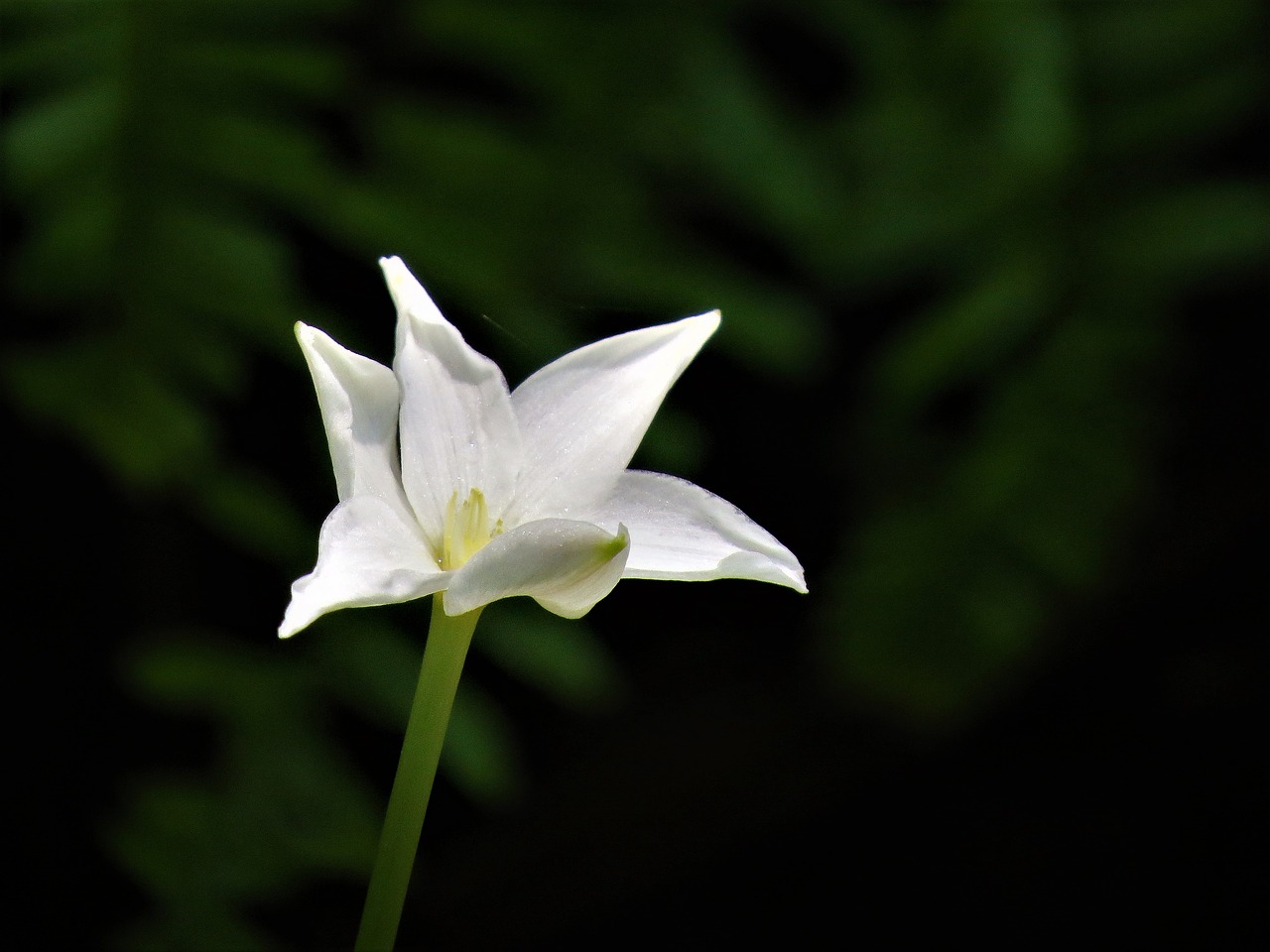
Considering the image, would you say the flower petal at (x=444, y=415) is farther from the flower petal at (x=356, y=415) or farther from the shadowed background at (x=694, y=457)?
the shadowed background at (x=694, y=457)

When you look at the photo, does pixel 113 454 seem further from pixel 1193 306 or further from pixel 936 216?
pixel 1193 306

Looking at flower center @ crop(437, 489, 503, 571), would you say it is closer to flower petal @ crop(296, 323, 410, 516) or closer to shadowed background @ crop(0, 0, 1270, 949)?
flower petal @ crop(296, 323, 410, 516)

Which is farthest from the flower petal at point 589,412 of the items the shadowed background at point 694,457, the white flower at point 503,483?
the shadowed background at point 694,457

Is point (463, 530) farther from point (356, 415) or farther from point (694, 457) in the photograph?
point (694, 457)

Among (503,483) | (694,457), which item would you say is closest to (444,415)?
(503,483)

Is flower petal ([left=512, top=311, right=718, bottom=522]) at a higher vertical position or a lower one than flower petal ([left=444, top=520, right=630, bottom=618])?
higher

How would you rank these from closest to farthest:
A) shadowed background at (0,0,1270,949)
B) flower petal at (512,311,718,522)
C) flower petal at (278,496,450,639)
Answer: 1. flower petal at (278,496,450,639)
2. flower petal at (512,311,718,522)
3. shadowed background at (0,0,1270,949)

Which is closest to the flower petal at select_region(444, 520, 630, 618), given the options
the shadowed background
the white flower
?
the white flower
